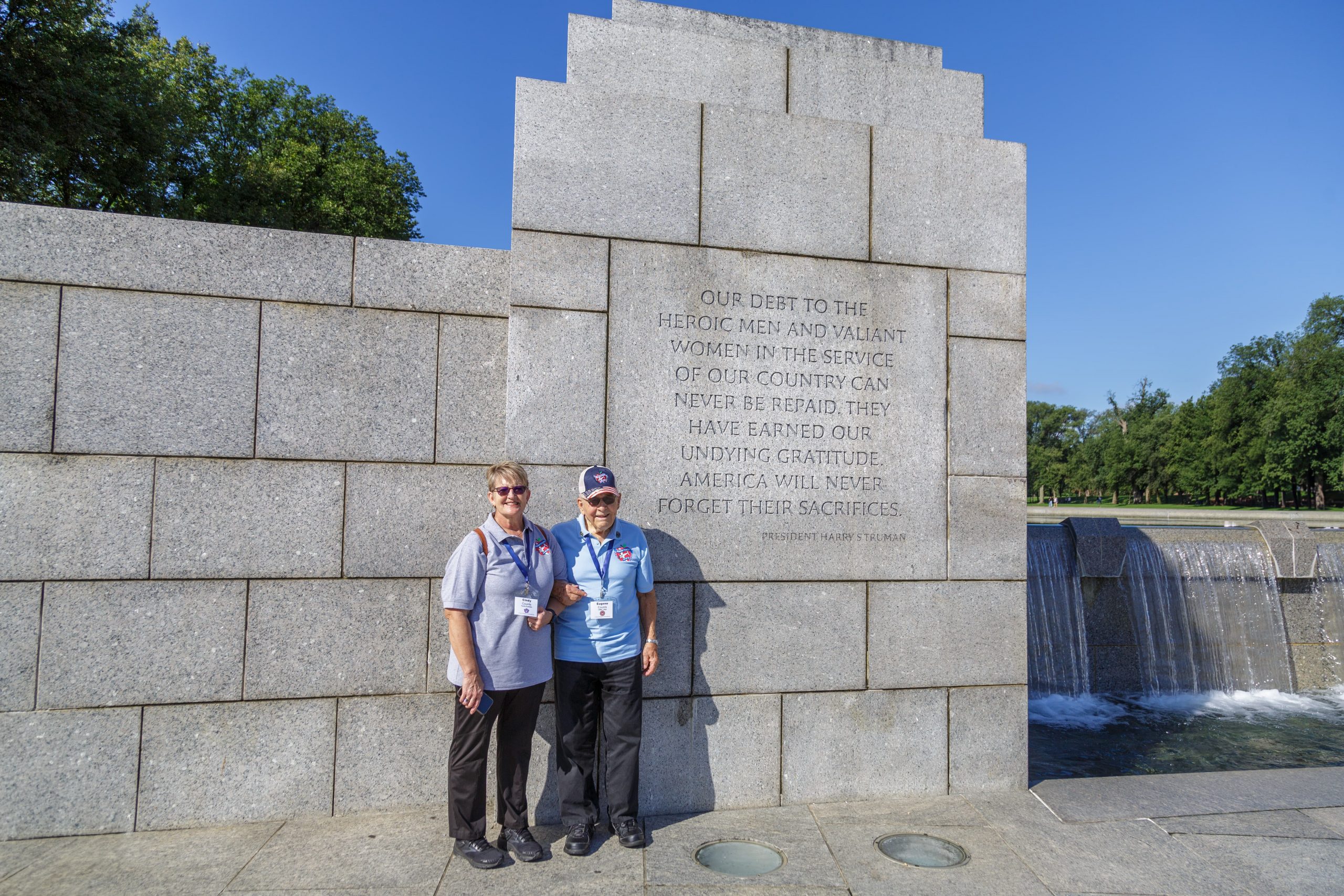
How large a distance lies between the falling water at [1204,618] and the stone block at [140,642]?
995cm

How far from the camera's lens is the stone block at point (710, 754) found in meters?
4.77

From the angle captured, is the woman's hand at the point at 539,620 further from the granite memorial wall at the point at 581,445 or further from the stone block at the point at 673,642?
the stone block at the point at 673,642

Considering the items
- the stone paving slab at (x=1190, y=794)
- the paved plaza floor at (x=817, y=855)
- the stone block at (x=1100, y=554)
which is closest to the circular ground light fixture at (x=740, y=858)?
the paved plaza floor at (x=817, y=855)

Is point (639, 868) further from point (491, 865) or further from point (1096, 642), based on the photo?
point (1096, 642)

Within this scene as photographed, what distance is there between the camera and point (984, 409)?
5.38 metres

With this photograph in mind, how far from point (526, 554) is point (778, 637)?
197 centimetres

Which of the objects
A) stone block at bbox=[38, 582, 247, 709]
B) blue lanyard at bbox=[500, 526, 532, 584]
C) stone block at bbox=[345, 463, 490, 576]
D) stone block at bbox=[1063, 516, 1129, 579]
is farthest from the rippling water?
stone block at bbox=[38, 582, 247, 709]

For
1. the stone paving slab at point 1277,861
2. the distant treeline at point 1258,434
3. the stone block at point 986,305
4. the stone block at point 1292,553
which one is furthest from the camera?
the distant treeline at point 1258,434

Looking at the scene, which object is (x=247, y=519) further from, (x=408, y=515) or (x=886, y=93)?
(x=886, y=93)

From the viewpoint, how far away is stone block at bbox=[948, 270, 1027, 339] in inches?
212

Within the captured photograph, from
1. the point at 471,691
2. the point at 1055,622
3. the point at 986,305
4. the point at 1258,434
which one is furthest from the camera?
the point at 1258,434

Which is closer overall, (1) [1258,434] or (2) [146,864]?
(2) [146,864]

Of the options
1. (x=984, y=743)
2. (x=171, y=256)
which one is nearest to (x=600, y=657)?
(x=984, y=743)

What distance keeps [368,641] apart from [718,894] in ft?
8.82
